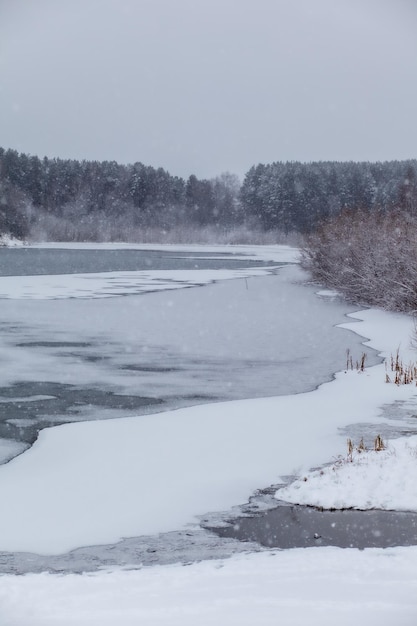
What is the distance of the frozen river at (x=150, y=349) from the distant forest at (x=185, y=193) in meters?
73.6

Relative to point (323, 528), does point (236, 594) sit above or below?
above

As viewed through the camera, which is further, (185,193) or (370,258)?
(185,193)

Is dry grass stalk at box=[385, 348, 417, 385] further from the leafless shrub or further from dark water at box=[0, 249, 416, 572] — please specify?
the leafless shrub

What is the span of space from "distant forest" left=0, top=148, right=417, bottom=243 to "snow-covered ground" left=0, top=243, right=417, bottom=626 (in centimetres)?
8761

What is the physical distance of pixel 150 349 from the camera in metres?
15.1

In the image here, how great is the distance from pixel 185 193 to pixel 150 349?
10254 centimetres

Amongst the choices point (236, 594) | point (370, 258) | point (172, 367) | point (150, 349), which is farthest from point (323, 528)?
point (370, 258)

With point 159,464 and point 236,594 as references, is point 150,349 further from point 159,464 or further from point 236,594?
point 236,594

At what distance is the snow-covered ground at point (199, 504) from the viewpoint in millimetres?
4426

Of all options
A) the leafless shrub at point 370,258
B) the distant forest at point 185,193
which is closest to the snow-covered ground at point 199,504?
the leafless shrub at point 370,258

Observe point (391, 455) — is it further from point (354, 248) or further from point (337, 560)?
point (354, 248)

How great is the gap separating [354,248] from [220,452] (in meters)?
18.7

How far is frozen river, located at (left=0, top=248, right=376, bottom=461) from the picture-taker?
34.6ft

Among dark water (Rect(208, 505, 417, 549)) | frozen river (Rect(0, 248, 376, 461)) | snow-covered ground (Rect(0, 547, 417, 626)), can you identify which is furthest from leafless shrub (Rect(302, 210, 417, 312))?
snow-covered ground (Rect(0, 547, 417, 626))
